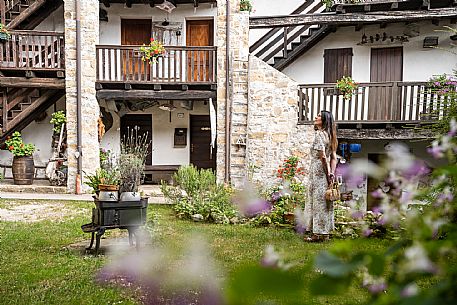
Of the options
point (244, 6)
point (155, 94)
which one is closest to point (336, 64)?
point (244, 6)

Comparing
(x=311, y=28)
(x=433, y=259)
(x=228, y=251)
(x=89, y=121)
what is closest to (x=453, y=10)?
(x=311, y=28)

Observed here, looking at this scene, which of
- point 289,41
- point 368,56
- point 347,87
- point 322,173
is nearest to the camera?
point 322,173

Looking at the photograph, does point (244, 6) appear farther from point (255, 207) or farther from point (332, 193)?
point (332, 193)

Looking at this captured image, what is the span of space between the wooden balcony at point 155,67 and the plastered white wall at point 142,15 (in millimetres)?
1995

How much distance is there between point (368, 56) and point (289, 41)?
2424mm

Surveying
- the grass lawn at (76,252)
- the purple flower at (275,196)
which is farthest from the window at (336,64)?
the grass lawn at (76,252)

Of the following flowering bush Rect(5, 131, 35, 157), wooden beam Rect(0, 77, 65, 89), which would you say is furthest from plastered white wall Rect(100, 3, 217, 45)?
flowering bush Rect(5, 131, 35, 157)

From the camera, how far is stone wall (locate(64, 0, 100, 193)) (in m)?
11.6

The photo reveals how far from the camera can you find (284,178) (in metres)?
10.4

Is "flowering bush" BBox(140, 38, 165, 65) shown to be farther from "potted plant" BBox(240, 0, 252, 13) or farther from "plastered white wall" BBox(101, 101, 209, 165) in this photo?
"plastered white wall" BBox(101, 101, 209, 165)

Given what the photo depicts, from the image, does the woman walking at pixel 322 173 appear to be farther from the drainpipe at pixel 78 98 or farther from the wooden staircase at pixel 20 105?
the wooden staircase at pixel 20 105

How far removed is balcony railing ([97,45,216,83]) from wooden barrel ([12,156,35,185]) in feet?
9.93

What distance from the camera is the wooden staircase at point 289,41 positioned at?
1275 centimetres

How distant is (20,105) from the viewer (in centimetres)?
1220
